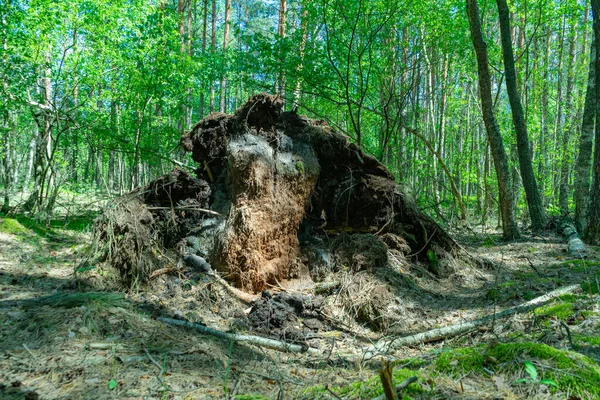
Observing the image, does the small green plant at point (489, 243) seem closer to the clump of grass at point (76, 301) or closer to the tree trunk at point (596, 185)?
the tree trunk at point (596, 185)

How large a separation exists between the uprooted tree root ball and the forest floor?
1.40 ft

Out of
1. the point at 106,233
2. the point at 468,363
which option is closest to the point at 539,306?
the point at 468,363

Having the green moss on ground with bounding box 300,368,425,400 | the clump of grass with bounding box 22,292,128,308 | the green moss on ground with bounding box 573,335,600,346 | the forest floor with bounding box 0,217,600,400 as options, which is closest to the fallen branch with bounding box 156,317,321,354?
the forest floor with bounding box 0,217,600,400

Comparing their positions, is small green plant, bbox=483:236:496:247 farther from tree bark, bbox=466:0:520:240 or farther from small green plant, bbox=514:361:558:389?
small green plant, bbox=514:361:558:389

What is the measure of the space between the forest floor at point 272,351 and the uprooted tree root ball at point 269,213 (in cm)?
43

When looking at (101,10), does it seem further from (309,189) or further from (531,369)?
(531,369)

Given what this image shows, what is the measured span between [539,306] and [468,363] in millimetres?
2188

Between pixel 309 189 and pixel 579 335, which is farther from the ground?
pixel 309 189

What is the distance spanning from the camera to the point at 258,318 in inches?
194

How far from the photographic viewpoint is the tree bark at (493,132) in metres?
9.10

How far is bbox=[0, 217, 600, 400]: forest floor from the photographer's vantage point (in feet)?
7.93

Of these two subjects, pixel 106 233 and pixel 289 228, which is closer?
pixel 106 233

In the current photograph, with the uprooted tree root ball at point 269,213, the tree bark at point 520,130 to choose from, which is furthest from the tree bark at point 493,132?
the uprooted tree root ball at point 269,213

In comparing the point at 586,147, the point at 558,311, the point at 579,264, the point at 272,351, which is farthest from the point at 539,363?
the point at 586,147
